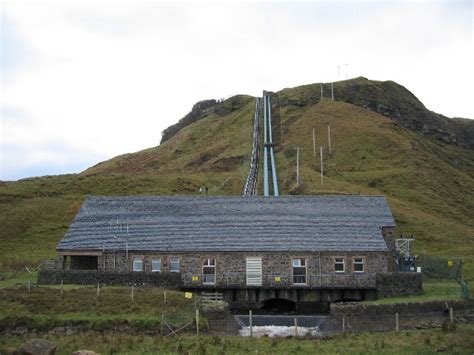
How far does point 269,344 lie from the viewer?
A: 26422 millimetres

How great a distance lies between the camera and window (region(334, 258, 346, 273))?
42.9 metres

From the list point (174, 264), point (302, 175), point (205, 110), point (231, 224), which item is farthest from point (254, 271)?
point (205, 110)

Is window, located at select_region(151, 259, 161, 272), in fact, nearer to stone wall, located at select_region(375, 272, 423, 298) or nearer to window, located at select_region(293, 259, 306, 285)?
window, located at select_region(293, 259, 306, 285)

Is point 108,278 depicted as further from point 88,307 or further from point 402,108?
point 402,108

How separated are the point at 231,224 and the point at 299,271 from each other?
6.25 metres

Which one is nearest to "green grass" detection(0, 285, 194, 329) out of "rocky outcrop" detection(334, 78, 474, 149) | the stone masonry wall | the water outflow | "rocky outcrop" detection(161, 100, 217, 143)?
the stone masonry wall

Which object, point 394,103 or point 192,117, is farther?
→ point 192,117

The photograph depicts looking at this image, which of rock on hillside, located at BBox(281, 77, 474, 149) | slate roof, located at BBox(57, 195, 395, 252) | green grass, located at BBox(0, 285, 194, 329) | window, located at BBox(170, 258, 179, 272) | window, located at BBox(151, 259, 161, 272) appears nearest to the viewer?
green grass, located at BBox(0, 285, 194, 329)

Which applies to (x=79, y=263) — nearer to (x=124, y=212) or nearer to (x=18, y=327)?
(x=124, y=212)

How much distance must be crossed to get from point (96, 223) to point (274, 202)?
13826mm

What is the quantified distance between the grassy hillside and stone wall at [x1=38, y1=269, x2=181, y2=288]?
34.0 ft

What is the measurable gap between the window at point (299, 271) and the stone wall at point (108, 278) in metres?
8.08

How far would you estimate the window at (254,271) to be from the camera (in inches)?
1688

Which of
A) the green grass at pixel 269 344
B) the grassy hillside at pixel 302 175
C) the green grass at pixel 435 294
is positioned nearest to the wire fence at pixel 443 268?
the grassy hillside at pixel 302 175
